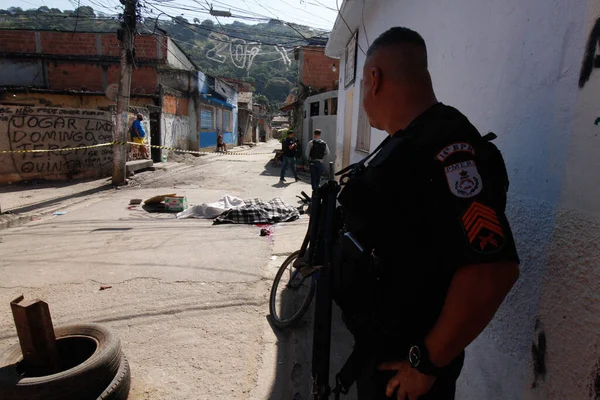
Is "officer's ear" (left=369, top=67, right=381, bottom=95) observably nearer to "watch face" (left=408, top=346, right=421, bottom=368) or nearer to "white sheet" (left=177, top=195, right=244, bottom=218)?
"watch face" (left=408, top=346, right=421, bottom=368)

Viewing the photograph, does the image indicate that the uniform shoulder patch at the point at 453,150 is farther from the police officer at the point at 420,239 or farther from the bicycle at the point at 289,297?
the bicycle at the point at 289,297

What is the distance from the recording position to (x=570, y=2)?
3.95 ft

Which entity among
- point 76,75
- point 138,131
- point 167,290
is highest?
point 76,75

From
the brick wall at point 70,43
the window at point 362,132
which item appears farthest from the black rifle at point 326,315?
the brick wall at point 70,43

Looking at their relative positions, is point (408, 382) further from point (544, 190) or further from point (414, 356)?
point (544, 190)

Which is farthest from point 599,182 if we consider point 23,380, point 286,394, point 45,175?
point 45,175

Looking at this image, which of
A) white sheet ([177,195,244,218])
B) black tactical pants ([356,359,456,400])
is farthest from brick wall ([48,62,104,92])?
black tactical pants ([356,359,456,400])

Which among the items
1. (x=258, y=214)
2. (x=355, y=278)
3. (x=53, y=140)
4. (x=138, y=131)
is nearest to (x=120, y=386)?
(x=355, y=278)

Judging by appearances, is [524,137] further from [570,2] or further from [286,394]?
[286,394]

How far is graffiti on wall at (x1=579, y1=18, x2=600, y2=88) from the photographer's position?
110 centimetres

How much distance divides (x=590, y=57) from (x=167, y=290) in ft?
11.6

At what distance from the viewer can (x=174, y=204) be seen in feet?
22.1

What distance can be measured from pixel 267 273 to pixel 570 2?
3482 millimetres

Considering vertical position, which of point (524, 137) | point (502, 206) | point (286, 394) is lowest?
point (286, 394)
